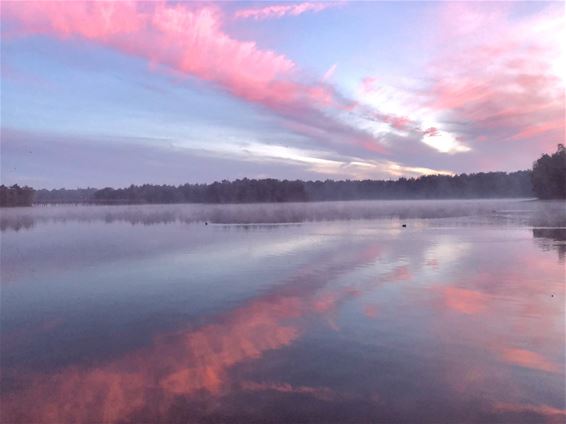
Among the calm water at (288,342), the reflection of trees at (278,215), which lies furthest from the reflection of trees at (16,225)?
the calm water at (288,342)

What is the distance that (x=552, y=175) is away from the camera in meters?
91.4

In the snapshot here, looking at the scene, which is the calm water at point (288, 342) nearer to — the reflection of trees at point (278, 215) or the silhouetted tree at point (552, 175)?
the reflection of trees at point (278, 215)

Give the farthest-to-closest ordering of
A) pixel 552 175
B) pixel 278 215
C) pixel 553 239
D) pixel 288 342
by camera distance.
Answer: pixel 552 175, pixel 278 215, pixel 553 239, pixel 288 342

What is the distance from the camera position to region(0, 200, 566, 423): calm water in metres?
6.73

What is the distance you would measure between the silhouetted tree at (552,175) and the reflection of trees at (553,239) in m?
67.6

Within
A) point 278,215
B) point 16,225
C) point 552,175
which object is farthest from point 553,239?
point 552,175

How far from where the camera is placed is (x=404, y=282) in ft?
49.5

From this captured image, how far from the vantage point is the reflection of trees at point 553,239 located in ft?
72.7

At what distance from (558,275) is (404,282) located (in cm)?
555

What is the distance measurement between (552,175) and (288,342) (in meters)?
98.9

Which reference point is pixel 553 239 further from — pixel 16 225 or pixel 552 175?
pixel 552 175

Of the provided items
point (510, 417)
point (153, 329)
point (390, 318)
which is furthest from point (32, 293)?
point (510, 417)

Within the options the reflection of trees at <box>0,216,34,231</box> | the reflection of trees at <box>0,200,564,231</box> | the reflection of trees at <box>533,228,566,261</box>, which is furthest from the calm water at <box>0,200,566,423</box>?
the reflection of trees at <box>0,216,34,231</box>

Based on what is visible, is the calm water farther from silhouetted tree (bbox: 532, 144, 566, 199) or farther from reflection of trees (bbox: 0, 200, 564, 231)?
silhouetted tree (bbox: 532, 144, 566, 199)
